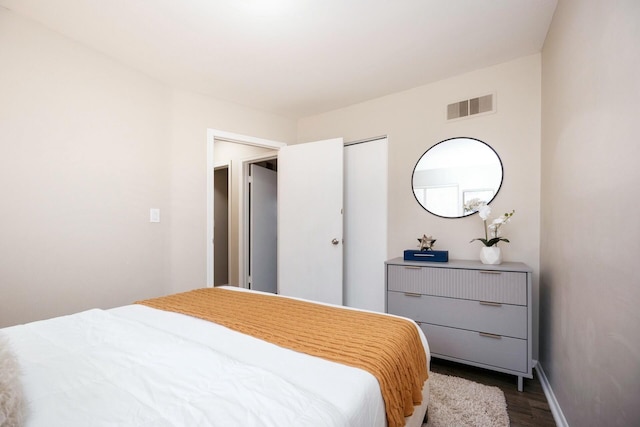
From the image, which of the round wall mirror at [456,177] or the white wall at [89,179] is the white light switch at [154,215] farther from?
the round wall mirror at [456,177]

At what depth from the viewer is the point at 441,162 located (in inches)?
106

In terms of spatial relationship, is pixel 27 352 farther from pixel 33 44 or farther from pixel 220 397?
pixel 33 44

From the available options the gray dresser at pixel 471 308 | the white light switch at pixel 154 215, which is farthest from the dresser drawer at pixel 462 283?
the white light switch at pixel 154 215

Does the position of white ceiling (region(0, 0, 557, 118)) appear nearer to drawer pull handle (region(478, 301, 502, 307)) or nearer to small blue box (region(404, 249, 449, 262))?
small blue box (region(404, 249, 449, 262))

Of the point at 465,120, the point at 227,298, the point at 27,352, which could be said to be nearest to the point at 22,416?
the point at 27,352

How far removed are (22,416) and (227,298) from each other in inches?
45.0

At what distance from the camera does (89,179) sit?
7.02 feet

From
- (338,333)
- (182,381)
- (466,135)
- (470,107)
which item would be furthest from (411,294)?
(182,381)

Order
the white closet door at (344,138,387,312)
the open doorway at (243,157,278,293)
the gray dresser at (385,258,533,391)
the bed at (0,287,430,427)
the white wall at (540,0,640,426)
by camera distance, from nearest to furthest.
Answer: the bed at (0,287,430,427) < the white wall at (540,0,640,426) < the gray dresser at (385,258,533,391) < the white closet door at (344,138,387,312) < the open doorway at (243,157,278,293)

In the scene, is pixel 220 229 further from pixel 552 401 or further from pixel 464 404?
pixel 552 401

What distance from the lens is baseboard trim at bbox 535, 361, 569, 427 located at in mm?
1569

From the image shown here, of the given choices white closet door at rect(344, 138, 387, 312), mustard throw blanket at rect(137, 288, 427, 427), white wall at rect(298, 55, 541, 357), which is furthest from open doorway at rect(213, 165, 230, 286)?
mustard throw blanket at rect(137, 288, 427, 427)

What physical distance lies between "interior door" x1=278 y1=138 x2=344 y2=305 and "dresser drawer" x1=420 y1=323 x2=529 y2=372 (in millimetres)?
1108

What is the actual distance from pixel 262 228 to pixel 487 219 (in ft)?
9.36
